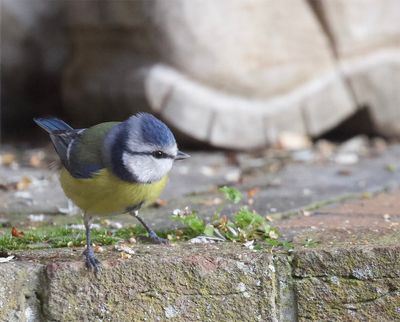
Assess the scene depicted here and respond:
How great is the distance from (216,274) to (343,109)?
2.79m

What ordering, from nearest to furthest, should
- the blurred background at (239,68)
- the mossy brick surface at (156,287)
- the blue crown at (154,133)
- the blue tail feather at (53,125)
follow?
the mossy brick surface at (156,287), the blue crown at (154,133), the blue tail feather at (53,125), the blurred background at (239,68)

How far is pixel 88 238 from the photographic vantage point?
8.93 feet

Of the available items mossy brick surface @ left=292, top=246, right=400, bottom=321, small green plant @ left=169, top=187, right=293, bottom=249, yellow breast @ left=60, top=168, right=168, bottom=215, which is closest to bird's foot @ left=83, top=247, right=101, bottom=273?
yellow breast @ left=60, top=168, right=168, bottom=215

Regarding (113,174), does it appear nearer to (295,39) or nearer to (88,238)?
(88,238)

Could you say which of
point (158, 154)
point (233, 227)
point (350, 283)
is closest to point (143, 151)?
point (158, 154)

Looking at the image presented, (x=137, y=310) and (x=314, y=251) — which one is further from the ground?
(x=314, y=251)

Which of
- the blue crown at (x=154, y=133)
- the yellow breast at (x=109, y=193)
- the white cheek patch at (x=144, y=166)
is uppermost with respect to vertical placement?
the blue crown at (x=154, y=133)

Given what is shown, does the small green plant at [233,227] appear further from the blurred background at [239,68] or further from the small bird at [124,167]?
the blurred background at [239,68]

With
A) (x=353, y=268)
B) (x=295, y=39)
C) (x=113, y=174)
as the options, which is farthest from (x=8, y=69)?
(x=353, y=268)

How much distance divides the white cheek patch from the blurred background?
205 centimetres

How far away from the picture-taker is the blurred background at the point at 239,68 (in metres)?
4.78

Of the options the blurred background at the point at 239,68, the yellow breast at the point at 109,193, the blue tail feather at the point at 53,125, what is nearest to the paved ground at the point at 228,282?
the yellow breast at the point at 109,193

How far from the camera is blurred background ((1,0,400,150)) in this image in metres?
4.78

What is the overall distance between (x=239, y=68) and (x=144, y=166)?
2.27 metres
